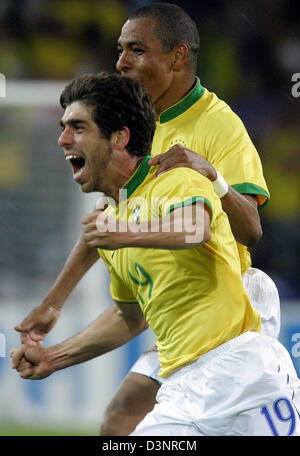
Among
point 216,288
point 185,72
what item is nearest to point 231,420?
point 216,288

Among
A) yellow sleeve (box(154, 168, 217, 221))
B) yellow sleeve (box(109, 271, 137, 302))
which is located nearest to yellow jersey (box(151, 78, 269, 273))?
yellow sleeve (box(109, 271, 137, 302))

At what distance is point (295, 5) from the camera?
7.40m

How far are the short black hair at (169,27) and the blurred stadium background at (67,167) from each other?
2204 mm

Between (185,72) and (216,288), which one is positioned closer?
(216,288)

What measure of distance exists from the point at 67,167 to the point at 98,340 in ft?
8.95

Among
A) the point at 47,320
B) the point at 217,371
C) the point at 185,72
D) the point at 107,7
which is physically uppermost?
the point at 107,7

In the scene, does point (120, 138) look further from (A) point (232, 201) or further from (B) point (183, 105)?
(B) point (183, 105)

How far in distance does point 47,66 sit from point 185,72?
11.8 feet

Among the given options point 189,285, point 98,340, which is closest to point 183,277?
point 189,285

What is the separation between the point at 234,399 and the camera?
2609 mm

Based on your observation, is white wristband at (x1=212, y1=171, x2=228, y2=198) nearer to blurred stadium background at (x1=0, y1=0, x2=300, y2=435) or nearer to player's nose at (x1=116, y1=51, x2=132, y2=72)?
player's nose at (x1=116, y1=51, x2=132, y2=72)

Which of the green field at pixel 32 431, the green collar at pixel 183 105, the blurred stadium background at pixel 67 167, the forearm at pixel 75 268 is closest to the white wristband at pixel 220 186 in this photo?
the green collar at pixel 183 105

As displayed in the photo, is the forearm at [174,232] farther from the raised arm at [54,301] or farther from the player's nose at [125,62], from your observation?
the player's nose at [125,62]
